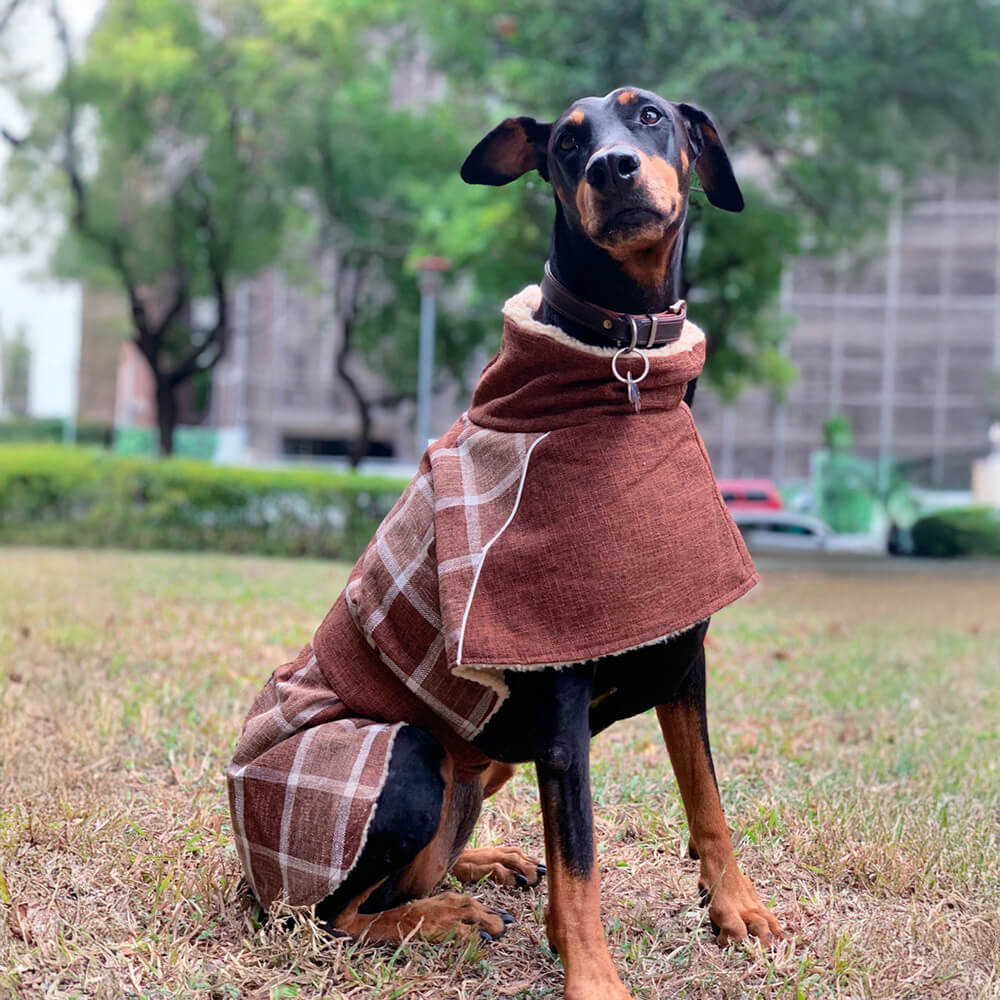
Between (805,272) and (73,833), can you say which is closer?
(73,833)

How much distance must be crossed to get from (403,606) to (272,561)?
912 cm

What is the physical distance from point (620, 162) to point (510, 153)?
0.48 meters

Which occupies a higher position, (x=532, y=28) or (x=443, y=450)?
(x=532, y=28)

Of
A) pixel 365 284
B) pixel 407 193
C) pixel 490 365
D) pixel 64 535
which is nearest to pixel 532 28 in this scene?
pixel 407 193

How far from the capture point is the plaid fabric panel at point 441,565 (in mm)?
1971

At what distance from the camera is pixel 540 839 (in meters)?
2.87

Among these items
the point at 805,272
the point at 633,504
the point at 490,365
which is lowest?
the point at 633,504

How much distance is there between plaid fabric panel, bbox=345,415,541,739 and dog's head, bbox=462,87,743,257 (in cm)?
43

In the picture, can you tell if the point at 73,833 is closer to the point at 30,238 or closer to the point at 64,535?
the point at 64,535

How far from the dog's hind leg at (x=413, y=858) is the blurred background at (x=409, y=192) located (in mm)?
6662

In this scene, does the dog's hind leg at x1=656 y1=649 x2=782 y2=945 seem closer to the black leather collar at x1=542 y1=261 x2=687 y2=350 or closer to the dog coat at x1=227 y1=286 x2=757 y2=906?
the dog coat at x1=227 y1=286 x2=757 y2=906

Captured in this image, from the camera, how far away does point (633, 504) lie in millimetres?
1972

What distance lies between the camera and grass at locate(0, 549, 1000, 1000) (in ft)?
6.86

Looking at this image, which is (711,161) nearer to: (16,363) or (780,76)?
(780,76)
